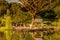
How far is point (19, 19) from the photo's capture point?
36.5 feet

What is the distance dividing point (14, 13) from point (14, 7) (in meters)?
0.86

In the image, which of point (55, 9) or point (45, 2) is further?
point (55, 9)

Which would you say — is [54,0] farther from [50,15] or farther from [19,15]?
[19,15]

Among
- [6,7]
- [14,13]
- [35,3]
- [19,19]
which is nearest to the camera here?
[35,3]

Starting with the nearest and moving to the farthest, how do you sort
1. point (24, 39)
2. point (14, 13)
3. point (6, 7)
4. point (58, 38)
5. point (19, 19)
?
point (24, 39)
point (58, 38)
point (19, 19)
point (14, 13)
point (6, 7)

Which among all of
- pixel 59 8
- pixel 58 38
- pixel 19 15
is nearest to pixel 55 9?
pixel 59 8

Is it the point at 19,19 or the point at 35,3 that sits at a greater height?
the point at 35,3

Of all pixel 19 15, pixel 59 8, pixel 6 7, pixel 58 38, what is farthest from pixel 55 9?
pixel 58 38

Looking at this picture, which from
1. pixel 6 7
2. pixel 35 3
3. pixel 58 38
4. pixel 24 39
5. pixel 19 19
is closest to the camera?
pixel 24 39

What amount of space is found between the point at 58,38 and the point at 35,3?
18.2ft

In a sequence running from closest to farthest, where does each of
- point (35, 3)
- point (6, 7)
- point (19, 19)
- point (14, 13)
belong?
1. point (35, 3)
2. point (19, 19)
3. point (14, 13)
4. point (6, 7)

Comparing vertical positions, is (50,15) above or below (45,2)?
below

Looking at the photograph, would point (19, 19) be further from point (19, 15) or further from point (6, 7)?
point (6, 7)

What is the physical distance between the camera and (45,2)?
10.0 m
